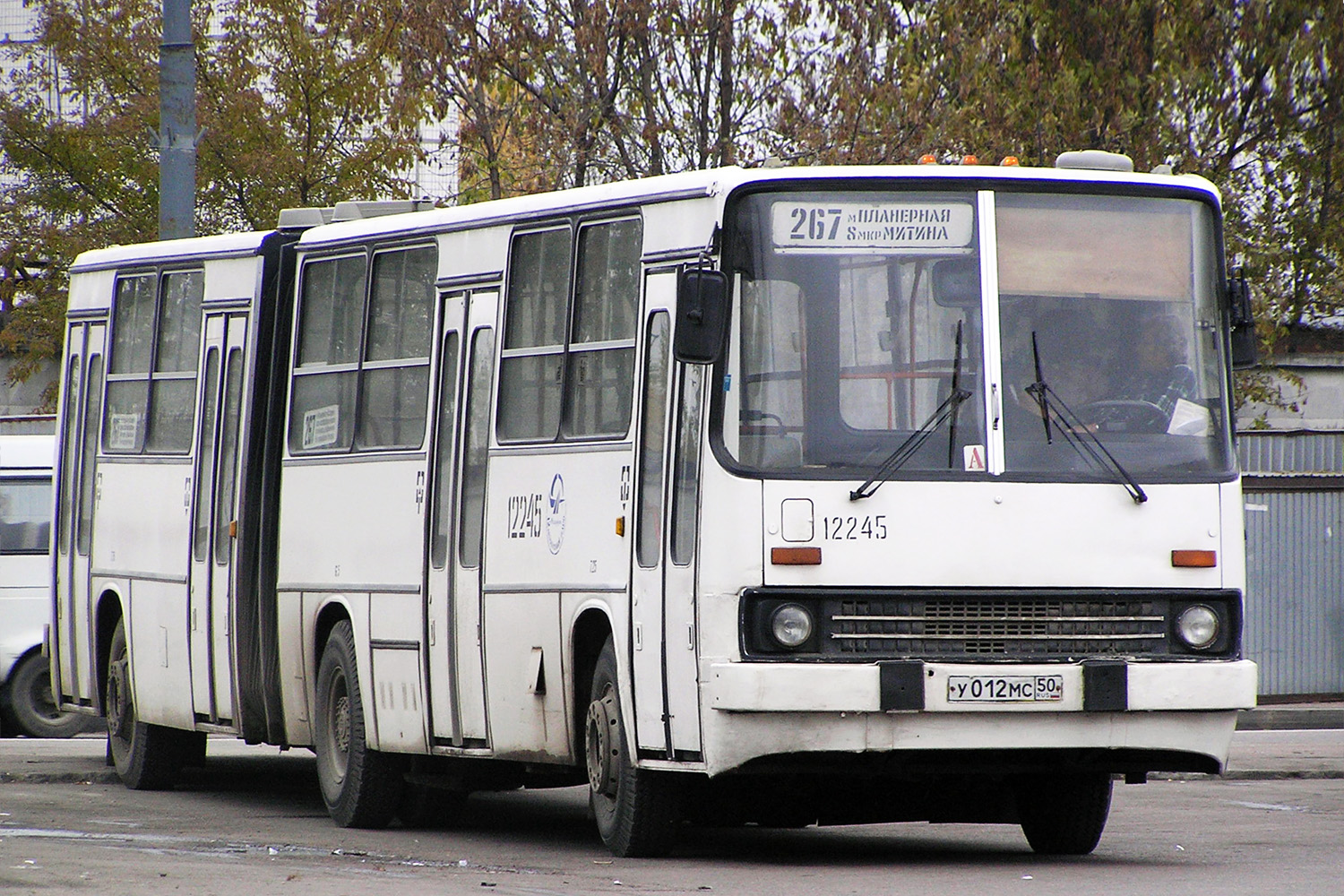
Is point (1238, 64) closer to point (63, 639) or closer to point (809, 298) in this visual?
point (63, 639)

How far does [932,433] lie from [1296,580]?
14.9 metres

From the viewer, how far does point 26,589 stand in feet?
63.9

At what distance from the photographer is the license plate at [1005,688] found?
32.1ft

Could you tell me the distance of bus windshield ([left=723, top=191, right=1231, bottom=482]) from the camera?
32.8ft

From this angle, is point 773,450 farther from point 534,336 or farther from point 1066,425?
point 534,336

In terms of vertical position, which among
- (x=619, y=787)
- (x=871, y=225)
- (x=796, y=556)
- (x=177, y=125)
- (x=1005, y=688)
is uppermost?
(x=177, y=125)

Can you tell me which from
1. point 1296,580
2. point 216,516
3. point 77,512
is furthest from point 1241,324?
point 1296,580

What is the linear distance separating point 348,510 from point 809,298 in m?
3.94

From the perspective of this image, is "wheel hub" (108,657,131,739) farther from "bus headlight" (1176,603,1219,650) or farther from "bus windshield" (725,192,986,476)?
"bus headlight" (1176,603,1219,650)

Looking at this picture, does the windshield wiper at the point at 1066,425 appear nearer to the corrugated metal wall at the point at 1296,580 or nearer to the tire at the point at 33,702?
the tire at the point at 33,702

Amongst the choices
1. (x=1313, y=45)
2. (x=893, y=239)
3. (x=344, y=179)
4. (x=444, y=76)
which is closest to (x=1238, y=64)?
(x=1313, y=45)

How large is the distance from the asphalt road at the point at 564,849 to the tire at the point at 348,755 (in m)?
0.17

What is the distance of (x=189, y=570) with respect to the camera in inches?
584

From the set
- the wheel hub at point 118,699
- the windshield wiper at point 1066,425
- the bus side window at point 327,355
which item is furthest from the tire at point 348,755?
the windshield wiper at point 1066,425
